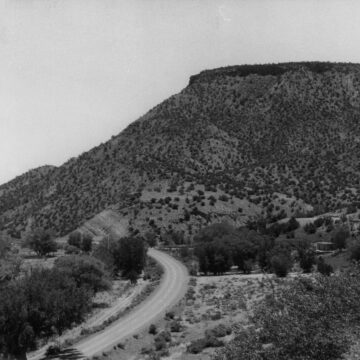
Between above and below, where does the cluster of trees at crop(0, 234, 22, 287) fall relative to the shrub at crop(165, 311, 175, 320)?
above

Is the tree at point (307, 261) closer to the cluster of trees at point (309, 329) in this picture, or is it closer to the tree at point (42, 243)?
the cluster of trees at point (309, 329)

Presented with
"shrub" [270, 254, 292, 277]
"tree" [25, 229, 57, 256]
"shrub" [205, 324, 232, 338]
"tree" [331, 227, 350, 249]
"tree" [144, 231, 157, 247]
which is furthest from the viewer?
"tree" [144, 231, 157, 247]

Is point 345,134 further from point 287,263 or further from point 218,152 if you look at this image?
point 287,263

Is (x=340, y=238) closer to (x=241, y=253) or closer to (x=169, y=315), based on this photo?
(x=241, y=253)

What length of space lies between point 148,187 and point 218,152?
74.9 feet

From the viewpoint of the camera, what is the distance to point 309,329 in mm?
27312

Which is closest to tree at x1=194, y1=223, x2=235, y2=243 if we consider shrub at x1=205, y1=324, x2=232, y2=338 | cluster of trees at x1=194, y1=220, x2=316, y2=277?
cluster of trees at x1=194, y1=220, x2=316, y2=277

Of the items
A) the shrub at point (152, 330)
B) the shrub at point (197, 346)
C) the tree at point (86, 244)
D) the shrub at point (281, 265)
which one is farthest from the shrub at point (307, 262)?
the tree at point (86, 244)

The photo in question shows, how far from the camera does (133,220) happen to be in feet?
348

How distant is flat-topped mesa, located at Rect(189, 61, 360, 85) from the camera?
157125mm

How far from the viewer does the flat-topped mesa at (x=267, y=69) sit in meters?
157

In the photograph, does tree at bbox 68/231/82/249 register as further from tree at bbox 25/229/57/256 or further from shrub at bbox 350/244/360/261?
shrub at bbox 350/244/360/261

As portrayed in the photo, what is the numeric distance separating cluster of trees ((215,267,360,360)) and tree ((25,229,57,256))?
6466 centimetres

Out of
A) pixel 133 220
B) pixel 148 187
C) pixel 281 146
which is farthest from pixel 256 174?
pixel 133 220
